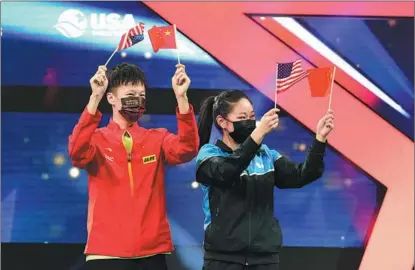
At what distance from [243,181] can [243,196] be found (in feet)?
0.21

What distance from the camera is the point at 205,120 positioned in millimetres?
2566

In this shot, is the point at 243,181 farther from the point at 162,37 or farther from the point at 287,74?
the point at 162,37

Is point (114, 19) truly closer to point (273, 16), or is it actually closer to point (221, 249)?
point (273, 16)

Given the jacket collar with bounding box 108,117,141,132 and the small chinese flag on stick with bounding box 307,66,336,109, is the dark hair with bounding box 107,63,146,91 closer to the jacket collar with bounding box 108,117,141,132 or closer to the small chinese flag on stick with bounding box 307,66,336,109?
the jacket collar with bounding box 108,117,141,132

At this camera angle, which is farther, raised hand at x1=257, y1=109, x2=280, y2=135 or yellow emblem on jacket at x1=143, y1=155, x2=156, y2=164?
yellow emblem on jacket at x1=143, y1=155, x2=156, y2=164

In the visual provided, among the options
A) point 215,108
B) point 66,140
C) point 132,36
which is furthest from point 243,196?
point 66,140

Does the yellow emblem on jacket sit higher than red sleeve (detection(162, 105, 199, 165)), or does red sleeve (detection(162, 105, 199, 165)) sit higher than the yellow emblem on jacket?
red sleeve (detection(162, 105, 199, 165))

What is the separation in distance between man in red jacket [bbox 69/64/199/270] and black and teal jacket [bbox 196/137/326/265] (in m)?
0.19

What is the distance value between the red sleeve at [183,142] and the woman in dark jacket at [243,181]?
0.19 feet

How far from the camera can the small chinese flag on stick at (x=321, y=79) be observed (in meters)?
2.44

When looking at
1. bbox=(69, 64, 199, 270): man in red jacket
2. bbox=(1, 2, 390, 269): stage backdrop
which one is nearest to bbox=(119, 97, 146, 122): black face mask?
bbox=(69, 64, 199, 270): man in red jacket

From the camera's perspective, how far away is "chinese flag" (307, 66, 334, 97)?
2441 mm

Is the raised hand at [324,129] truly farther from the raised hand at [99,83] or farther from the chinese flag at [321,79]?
the raised hand at [99,83]

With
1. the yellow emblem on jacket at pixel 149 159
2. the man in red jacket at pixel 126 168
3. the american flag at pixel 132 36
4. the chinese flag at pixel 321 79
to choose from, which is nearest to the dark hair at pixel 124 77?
the man in red jacket at pixel 126 168
